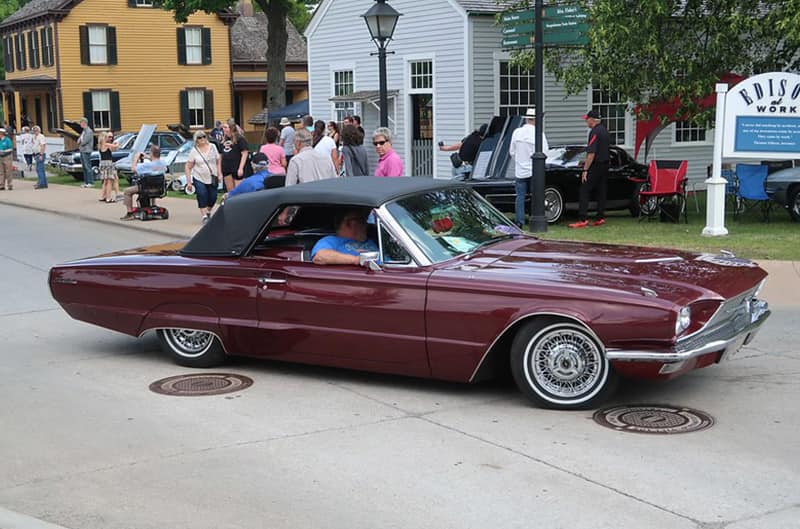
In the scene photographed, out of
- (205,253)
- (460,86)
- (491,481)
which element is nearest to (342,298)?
(205,253)

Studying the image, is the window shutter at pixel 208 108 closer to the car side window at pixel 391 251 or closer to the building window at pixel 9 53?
the building window at pixel 9 53

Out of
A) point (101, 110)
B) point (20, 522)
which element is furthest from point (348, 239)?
point (101, 110)

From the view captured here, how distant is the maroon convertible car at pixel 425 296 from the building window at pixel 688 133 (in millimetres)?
19318

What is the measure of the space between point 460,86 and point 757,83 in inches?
389

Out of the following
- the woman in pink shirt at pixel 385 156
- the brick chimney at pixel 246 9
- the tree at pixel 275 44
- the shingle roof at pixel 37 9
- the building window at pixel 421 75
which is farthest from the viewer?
the brick chimney at pixel 246 9

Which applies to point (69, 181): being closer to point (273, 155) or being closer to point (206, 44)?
point (273, 155)

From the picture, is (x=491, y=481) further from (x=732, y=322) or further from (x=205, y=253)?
(x=205, y=253)

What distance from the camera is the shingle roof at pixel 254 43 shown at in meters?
54.8

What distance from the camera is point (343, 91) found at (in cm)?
2891

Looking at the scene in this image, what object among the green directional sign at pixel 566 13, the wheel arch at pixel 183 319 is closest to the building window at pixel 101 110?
the green directional sign at pixel 566 13

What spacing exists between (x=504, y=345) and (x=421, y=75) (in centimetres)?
1934

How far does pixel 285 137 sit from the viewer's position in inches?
960

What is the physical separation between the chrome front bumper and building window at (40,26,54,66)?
156 feet

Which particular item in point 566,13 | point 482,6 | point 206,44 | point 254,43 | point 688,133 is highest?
point 254,43
